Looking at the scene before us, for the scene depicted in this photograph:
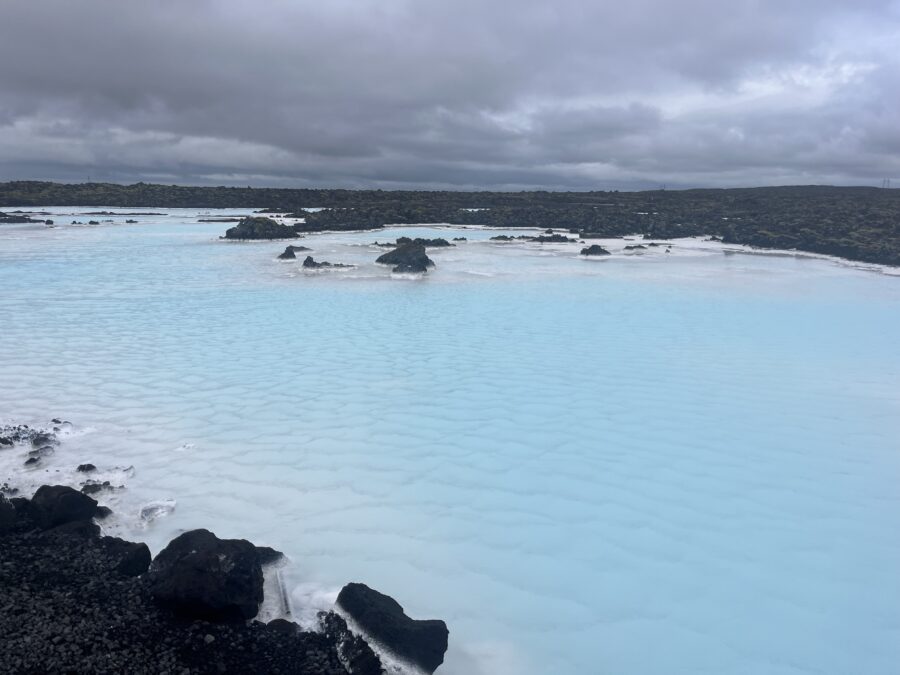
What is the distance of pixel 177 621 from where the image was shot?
3.85 metres

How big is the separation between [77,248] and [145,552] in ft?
80.6

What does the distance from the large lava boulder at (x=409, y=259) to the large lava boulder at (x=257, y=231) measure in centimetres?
1215

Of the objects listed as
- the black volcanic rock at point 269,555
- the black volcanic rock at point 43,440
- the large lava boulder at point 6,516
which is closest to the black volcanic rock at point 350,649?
the black volcanic rock at point 269,555

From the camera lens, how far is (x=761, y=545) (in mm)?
5000

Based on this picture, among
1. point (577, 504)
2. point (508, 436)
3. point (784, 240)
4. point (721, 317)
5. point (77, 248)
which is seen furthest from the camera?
point (784, 240)

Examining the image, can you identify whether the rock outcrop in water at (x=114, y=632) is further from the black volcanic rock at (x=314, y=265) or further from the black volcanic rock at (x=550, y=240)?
the black volcanic rock at (x=550, y=240)

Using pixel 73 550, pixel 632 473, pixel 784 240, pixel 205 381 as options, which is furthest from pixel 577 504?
pixel 784 240

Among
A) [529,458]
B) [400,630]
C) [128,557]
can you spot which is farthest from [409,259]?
[400,630]

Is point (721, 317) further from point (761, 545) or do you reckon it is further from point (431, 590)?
point (431, 590)

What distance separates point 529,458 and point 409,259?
46.2 ft

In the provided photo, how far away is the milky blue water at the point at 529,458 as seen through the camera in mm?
4297

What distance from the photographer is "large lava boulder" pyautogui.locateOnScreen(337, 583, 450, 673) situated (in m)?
3.72

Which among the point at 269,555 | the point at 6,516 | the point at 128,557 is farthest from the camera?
the point at 6,516

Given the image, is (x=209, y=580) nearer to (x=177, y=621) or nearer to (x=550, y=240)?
(x=177, y=621)
